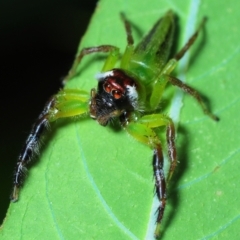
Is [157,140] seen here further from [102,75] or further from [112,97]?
[102,75]

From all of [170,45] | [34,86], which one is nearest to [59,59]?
[34,86]

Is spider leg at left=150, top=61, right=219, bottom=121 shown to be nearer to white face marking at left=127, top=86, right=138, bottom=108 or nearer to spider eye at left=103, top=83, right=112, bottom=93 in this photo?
white face marking at left=127, top=86, right=138, bottom=108

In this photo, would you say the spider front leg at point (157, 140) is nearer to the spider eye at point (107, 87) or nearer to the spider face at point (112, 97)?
the spider face at point (112, 97)

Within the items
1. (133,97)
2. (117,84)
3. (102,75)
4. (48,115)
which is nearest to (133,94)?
(133,97)

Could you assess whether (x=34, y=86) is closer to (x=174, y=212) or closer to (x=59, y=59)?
(x=59, y=59)

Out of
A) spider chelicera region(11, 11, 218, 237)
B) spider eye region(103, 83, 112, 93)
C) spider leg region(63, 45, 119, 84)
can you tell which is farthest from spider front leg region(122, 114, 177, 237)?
spider leg region(63, 45, 119, 84)

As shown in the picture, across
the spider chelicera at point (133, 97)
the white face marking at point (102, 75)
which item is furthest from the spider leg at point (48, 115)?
the white face marking at point (102, 75)
